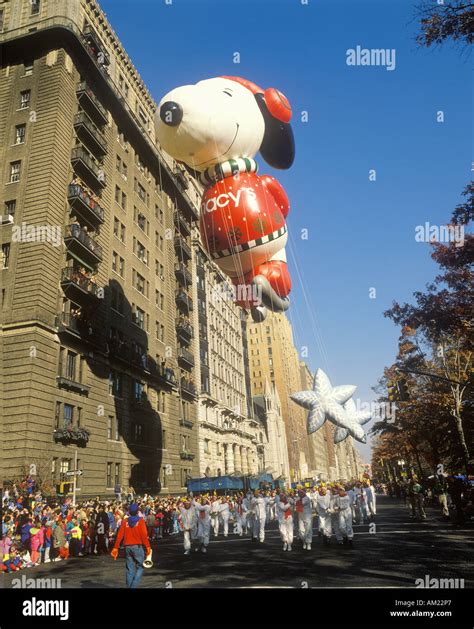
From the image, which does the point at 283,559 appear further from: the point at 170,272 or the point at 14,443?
the point at 170,272

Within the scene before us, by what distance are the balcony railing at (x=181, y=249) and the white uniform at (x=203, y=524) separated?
34.2 meters

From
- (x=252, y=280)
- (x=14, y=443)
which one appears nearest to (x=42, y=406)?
(x=14, y=443)

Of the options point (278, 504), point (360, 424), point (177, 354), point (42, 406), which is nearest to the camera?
point (278, 504)

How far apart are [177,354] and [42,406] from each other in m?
22.3

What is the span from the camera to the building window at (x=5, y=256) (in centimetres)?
2641

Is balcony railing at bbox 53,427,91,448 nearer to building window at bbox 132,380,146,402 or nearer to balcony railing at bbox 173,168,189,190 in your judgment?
building window at bbox 132,380,146,402

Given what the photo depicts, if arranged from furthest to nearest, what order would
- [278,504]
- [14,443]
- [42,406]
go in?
[42,406], [14,443], [278,504]

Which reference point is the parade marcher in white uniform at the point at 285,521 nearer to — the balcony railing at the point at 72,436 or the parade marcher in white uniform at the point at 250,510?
the parade marcher in white uniform at the point at 250,510

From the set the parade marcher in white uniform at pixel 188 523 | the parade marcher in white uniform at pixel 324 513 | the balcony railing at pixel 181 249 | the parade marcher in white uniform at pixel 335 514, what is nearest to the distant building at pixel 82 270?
the balcony railing at pixel 181 249

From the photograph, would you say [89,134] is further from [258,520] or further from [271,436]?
[271,436]

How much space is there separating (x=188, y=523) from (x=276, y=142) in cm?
1327

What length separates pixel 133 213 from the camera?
39.2 meters

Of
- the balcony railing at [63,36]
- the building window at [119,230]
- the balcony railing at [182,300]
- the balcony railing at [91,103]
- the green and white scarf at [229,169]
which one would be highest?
the balcony railing at [63,36]

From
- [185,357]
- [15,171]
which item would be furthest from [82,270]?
[185,357]
